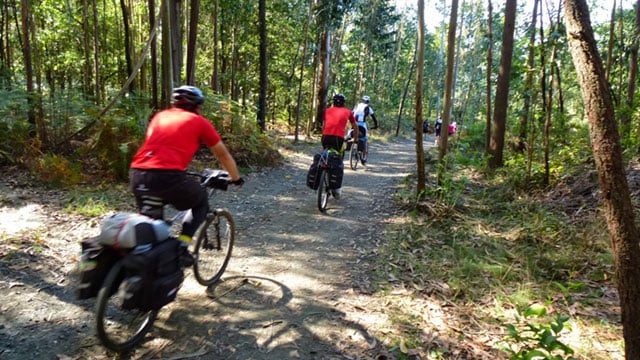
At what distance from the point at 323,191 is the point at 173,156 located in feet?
15.0

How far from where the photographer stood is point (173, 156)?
3.31m

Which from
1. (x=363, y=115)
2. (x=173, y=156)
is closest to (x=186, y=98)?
(x=173, y=156)

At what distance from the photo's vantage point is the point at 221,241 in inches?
182

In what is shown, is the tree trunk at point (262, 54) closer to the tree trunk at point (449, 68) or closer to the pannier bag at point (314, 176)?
the pannier bag at point (314, 176)

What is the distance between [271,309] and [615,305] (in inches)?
146

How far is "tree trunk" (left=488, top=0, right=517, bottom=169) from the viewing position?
1006cm

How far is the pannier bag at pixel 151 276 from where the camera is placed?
9.45ft

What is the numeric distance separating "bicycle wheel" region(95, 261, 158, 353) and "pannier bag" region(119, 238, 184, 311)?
0.25 feet

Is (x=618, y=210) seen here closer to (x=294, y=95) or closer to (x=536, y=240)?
(x=536, y=240)

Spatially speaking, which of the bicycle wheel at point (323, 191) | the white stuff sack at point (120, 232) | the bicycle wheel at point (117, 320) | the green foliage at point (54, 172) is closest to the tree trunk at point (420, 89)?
the bicycle wheel at point (323, 191)

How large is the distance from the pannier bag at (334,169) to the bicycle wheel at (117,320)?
180 inches

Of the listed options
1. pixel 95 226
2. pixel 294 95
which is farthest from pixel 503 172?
pixel 294 95

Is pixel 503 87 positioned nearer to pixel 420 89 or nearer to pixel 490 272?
pixel 420 89

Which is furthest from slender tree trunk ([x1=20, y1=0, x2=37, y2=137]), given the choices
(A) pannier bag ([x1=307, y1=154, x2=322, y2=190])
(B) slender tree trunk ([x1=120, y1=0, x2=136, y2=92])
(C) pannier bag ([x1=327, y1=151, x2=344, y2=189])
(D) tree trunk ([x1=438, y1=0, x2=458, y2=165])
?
(D) tree trunk ([x1=438, y1=0, x2=458, y2=165])
